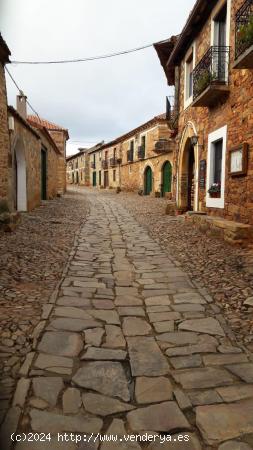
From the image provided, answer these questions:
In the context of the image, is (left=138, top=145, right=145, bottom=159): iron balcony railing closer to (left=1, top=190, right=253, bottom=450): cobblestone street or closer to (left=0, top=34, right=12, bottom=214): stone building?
(left=0, top=34, right=12, bottom=214): stone building

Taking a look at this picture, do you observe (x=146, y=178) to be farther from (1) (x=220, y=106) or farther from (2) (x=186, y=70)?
(1) (x=220, y=106)

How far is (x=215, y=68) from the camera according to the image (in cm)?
802

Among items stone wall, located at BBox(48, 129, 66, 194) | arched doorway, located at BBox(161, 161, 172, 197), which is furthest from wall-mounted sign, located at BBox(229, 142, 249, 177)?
stone wall, located at BBox(48, 129, 66, 194)

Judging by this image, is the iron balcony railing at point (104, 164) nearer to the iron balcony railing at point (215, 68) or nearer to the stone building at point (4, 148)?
the stone building at point (4, 148)

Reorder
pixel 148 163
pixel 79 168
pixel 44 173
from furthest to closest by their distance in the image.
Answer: pixel 79 168
pixel 148 163
pixel 44 173

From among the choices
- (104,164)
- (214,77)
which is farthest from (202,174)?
(104,164)

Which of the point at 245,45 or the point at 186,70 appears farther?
the point at 186,70

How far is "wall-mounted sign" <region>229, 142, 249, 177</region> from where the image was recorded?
6551 millimetres

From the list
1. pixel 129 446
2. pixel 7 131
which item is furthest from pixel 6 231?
pixel 129 446

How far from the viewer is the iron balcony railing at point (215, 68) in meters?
7.69

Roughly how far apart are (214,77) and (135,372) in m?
7.18

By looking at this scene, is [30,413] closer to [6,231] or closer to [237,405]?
[237,405]

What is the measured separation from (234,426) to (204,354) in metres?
0.81

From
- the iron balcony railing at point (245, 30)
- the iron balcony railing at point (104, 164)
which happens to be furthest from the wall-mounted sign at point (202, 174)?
the iron balcony railing at point (104, 164)
